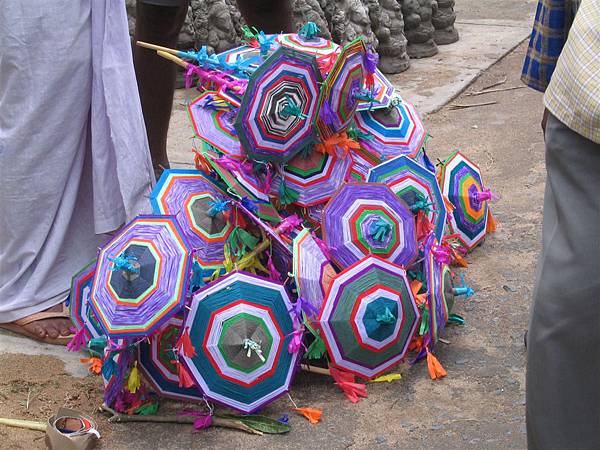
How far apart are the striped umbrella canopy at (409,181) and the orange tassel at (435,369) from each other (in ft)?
1.47

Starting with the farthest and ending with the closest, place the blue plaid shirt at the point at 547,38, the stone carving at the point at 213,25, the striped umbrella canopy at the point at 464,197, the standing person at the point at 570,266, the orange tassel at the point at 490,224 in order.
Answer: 1. the stone carving at the point at 213,25
2. the orange tassel at the point at 490,224
3. the striped umbrella canopy at the point at 464,197
4. the blue plaid shirt at the point at 547,38
5. the standing person at the point at 570,266

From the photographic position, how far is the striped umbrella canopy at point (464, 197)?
10.9 ft

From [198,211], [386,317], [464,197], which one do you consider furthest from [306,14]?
[386,317]

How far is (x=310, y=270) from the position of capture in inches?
102

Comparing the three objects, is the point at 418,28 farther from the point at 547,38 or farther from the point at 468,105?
the point at 547,38

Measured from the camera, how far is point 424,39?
6297mm

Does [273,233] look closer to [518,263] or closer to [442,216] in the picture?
[442,216]

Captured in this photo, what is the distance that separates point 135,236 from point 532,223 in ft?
5.82

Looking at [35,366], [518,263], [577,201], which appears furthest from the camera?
[518,263]

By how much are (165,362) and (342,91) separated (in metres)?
0.89

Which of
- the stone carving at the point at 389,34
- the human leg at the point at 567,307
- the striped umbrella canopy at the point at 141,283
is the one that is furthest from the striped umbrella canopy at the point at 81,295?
the stone carving at the point at 389,34

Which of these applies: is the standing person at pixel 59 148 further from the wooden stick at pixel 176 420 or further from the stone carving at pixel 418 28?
the stone carving at pixel 418 28

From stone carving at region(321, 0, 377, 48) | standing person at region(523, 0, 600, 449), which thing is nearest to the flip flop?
standing person at region(523, 0, 600, 449)

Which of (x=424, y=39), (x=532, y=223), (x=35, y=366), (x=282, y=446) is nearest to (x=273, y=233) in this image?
(x=282, y=446)
